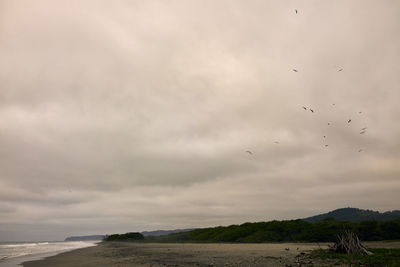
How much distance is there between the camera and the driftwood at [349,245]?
1009 inches

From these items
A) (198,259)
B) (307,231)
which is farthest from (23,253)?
(307,231)

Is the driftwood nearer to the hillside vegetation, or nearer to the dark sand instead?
the dark sand

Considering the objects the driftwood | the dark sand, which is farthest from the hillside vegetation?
the driftwood

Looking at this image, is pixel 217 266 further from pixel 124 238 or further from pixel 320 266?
pixel 124 238

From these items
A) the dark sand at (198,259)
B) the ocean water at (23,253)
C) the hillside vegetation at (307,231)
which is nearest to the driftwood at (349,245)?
the dark sand at (198,259)

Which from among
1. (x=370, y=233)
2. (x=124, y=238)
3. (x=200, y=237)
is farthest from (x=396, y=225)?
(x=124, y=238)

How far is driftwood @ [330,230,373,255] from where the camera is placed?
25.6 metres

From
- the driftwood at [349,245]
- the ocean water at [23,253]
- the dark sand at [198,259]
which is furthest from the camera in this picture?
the ocean water at [23,253]

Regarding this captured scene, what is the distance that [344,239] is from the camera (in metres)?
26.7

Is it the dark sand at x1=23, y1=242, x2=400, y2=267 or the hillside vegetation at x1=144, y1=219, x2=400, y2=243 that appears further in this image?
the hillside vegetation at x1=144, y1=219, x2=400, y2=243

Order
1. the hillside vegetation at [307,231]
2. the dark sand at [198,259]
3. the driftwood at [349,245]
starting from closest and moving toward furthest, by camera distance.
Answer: the dark sand at [198,259], the driftwood at [349,245], the hillside vegetation at [307,231]

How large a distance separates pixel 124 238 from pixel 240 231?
81751 mm

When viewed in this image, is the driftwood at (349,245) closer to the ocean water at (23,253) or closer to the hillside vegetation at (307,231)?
the hillside vegetation at (307,231)

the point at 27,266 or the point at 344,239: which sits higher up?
the point at 344,239
